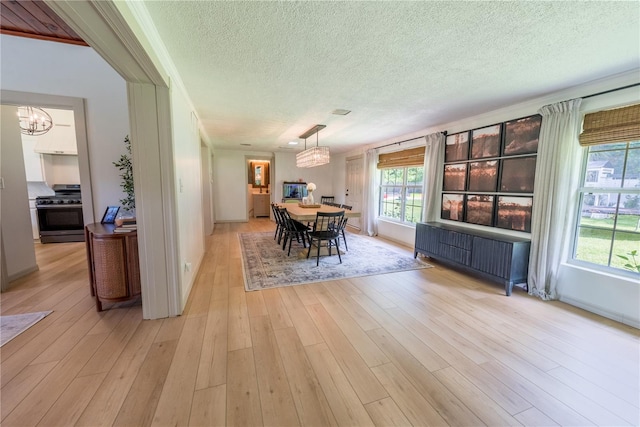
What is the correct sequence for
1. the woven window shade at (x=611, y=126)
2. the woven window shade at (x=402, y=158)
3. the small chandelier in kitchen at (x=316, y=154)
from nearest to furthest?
the woven window shade at (x=611, y=126), the small chandelier in kitchen at (x=316, y=154), the woven window shade at (x=402, y=158)

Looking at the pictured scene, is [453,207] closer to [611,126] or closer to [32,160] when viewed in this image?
[611,126]

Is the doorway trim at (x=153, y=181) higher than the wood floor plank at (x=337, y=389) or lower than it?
higher

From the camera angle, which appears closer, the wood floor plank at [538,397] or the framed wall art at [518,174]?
the wood floor plank at [538,397]

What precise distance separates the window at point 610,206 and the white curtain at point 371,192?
3.65 meters

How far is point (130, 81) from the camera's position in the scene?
196cm

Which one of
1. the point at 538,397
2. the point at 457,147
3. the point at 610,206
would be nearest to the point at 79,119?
the point at 538,397

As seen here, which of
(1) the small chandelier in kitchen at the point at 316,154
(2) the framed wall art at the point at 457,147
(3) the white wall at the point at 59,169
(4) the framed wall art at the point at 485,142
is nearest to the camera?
(4) the framed wall art at the point at 485,142

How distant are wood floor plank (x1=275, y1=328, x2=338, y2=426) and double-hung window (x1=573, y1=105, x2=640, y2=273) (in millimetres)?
3180

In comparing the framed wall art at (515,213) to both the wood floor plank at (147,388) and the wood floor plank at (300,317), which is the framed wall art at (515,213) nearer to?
the wood floor plank at (300,317)

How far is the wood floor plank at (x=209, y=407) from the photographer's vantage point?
50.7 inches

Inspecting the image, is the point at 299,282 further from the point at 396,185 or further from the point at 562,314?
the point at 396,185

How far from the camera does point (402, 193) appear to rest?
5410 mm

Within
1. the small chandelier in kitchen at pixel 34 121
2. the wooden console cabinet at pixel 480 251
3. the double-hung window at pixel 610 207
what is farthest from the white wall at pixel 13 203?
the double-hung window at pixel 610 207

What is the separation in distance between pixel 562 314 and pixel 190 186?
14.4ft
